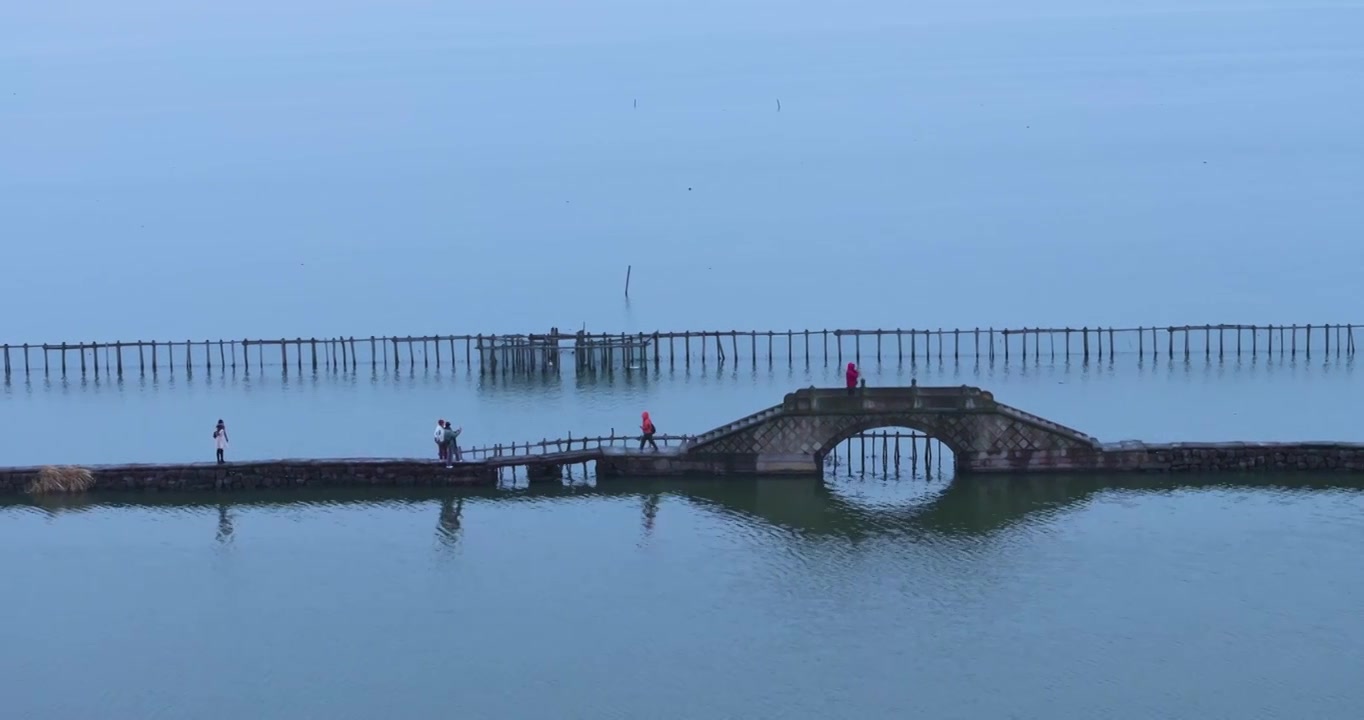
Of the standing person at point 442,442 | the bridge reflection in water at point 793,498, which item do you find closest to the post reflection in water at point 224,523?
the bridge reflection in water at point 793,498

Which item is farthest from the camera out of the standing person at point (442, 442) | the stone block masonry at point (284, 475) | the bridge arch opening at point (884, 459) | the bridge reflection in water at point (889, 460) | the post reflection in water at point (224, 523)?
the bridge reflection in water at point (889, 460)

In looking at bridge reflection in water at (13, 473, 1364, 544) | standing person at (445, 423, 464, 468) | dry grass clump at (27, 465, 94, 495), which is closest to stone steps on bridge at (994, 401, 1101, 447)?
bridge reflection in water at (13, 473, 1364, 544)

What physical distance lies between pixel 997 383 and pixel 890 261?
37.2 metres

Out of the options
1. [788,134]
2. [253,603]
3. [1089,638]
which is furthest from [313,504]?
[788,134]

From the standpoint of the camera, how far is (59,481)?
44844 millimetres

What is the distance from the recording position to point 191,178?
15175 centimetres

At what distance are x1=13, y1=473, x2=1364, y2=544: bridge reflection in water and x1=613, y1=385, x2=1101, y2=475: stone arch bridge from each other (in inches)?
17.4

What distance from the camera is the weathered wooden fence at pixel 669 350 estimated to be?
69312 millimetres

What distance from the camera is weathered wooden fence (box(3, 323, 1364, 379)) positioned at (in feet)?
227

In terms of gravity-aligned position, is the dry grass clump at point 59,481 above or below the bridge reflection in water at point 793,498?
above

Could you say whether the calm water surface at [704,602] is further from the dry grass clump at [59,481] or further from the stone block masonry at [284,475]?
the dry grass clump at [59,481]

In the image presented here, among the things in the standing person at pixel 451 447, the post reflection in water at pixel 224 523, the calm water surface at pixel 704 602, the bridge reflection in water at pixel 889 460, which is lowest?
the calm water surface at pixel 704 602

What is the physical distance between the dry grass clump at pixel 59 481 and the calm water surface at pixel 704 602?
0.82 meters

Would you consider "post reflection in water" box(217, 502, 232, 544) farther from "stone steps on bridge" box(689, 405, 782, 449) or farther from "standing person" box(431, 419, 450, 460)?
"stone steps on bridge" box(689, 405, 782, 449)
